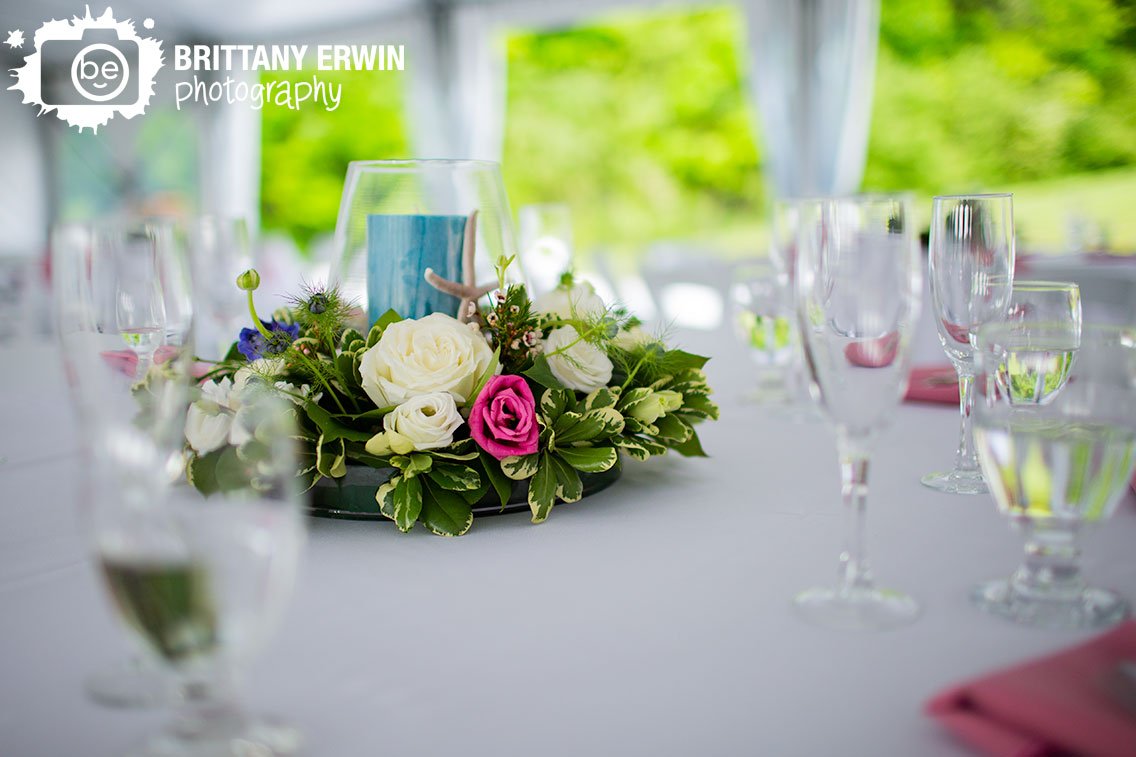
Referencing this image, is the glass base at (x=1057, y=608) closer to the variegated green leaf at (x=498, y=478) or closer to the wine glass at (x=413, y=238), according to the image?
the variegated green leaf at (x=498, y=478)

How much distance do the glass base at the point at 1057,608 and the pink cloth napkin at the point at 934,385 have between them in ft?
2.35

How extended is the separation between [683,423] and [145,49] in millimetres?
8748

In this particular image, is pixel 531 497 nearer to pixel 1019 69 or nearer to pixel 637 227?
pixel 1019 69

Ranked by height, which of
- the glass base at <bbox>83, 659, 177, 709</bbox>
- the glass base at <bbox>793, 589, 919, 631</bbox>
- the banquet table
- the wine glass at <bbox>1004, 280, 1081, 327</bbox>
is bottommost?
the glass base at <bbox>83, 659, 177, 709</bbox>

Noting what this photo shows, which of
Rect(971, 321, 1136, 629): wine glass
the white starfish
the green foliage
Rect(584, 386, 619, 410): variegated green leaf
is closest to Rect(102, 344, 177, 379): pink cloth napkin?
the white starfish

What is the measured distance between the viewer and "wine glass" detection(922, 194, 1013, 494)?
93 centimetres

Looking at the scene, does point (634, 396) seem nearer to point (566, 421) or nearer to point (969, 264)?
point (566, 421)

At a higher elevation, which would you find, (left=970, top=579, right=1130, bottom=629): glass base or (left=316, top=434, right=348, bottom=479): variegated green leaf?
(left=316, top=434, right=348, bottom=479): variegated green leaf

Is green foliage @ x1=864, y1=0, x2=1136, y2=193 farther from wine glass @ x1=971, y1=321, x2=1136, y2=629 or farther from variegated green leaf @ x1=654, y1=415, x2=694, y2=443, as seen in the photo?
wine glass @ x1=971, y1=321, x2=1136, y2=629

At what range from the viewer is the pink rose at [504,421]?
804mm

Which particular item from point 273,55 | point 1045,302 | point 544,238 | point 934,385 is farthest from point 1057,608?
point 273,55

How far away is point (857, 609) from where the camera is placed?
660 mm

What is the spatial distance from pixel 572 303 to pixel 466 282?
0.37 feet

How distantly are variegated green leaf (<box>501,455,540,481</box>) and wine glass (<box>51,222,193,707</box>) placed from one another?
10.5 inches
